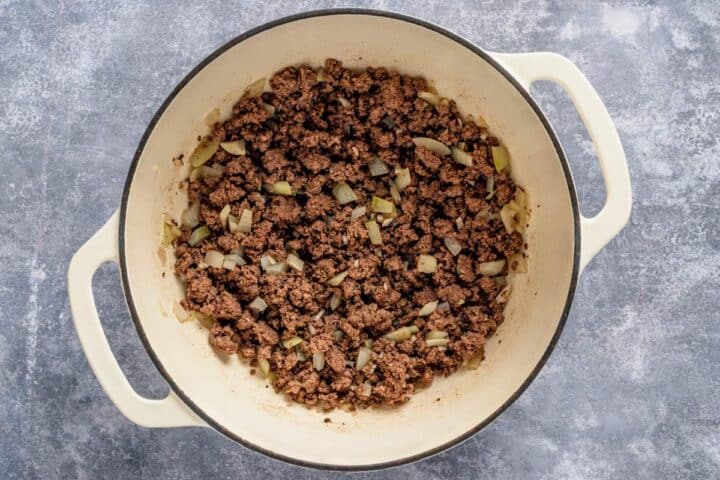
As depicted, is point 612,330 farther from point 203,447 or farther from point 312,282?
point 203,447

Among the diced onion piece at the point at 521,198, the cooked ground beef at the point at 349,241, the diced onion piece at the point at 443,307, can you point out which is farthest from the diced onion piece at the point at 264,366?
the diced onion piece at the point at 521,198

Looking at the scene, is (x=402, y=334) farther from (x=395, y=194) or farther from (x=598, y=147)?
(x=598, y=147)

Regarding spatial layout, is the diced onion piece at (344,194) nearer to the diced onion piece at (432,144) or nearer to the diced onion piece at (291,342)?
the diced onion piece at (432,144)

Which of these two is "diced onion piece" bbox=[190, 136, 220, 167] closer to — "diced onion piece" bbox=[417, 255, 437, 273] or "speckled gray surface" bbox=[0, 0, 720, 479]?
"speckled gray surface" bbox=[0, 0, 720, 479]

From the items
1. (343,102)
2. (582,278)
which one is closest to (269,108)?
(343,102)

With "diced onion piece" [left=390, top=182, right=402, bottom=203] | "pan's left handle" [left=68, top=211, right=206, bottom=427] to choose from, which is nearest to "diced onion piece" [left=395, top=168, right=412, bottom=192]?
"diced onion piece" [left=390, top=182, right=402, bottom=203]

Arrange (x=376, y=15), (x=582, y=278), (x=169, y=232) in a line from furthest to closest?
(x=582, y=278)
(x=169, y=232)
(x=376, y=15)

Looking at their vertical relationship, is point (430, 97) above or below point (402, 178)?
above

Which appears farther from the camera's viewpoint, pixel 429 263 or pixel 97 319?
pixel 429 263
